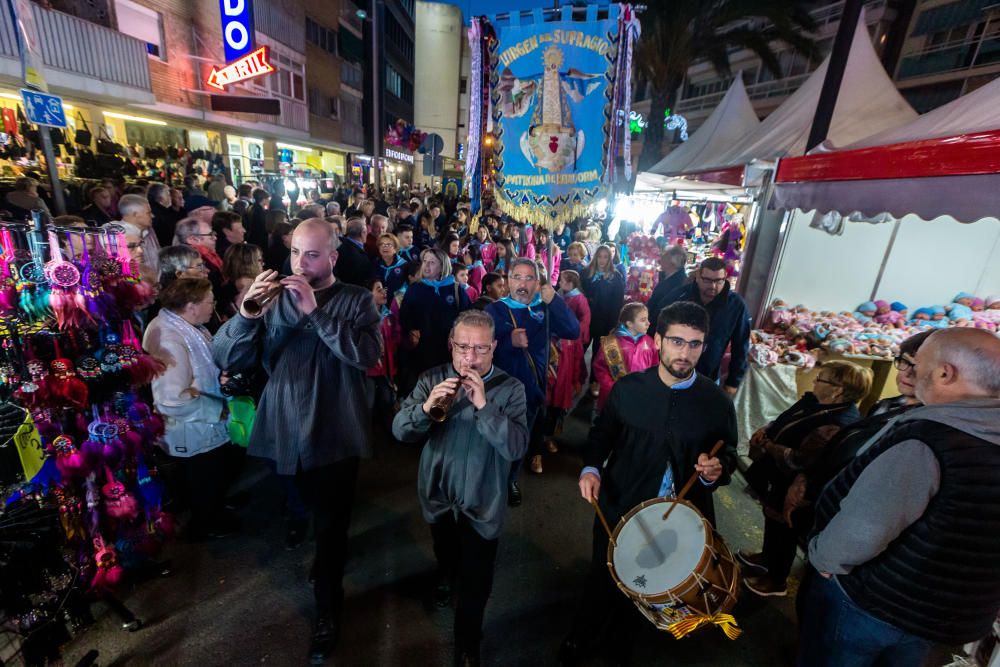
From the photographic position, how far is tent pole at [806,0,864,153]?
5.54 m

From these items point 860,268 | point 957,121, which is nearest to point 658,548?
point 957,121

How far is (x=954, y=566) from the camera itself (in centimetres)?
172

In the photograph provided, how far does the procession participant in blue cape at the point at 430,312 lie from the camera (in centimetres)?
477

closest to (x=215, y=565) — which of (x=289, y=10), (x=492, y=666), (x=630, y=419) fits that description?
(x=492, y=666)

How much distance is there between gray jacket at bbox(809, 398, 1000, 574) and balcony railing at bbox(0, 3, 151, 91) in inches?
607

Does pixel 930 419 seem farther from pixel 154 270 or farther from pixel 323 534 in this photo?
pixel 154 270

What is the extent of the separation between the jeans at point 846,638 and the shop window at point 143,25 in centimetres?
1892

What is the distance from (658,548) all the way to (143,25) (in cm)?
1949

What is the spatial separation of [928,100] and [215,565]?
33.1 meters

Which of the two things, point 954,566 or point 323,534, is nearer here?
point 954,566

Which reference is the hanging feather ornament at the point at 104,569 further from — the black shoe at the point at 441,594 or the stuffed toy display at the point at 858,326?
the stuffed toy display at the point at 858,326

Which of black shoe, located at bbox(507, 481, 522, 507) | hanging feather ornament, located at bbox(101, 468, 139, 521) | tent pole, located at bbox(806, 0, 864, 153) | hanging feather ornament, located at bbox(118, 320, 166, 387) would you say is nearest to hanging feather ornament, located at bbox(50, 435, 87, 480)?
hanging feather ornament, located at bbox(101, 468, 139, 521)

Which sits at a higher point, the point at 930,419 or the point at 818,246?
the point at 818,246

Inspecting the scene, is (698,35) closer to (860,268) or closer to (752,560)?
(860,268)
